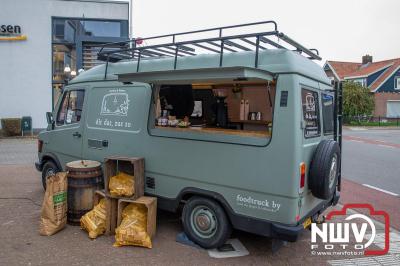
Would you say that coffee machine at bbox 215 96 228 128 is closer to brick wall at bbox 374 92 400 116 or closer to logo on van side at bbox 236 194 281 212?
logo on van side at bbox 236 194 281 212

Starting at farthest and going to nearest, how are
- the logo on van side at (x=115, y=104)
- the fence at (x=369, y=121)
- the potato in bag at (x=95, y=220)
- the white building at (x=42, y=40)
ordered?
1. the fence at (x=369, y=121)
2. the white building at (x=42, y=40)
3. the logo on van side at (x=115, y=104)
4. the potato in bag at (x=95, y=220)

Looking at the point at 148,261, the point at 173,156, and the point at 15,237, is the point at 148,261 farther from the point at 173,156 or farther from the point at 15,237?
the point at 15,237

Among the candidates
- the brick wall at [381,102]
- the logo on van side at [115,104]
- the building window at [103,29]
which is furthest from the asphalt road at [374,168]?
the brick wall at [381,102]

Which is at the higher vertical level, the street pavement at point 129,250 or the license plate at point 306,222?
the license plate at point 306,222

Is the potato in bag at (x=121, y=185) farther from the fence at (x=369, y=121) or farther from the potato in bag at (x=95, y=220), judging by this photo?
the fence at (x=369, y=121)

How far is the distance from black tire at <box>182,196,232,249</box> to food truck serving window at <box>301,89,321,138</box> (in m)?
1.42

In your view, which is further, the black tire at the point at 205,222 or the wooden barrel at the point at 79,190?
the wooden barrel at the point at 79,190

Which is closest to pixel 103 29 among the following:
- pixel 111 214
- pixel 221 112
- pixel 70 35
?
pixel 70 35

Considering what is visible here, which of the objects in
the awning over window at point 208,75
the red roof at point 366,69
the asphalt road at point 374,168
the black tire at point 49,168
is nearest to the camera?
the awning over window at point 208,75

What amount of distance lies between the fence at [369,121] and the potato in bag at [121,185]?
32663mm

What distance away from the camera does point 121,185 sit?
15.9ft

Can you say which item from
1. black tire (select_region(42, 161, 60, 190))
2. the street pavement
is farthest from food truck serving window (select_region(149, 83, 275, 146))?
black tire (select_region(42, 161, 60, 190))

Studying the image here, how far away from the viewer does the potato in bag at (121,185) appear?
4766mm

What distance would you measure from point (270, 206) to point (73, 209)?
2.92 meters
